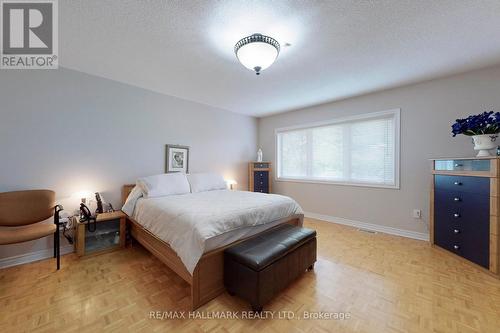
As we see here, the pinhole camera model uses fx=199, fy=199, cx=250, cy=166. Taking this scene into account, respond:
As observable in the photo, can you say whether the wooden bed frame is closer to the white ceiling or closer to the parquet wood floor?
the parquet wood floor

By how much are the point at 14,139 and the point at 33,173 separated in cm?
43

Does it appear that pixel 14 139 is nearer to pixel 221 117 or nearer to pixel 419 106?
pixel 221 117

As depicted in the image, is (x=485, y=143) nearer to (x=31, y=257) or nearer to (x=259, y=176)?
(x=259, y=176)

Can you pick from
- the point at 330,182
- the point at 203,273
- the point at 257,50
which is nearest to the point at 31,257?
the point at 203,273

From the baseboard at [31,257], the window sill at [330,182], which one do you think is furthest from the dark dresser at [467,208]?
the baseboard at [31,257]

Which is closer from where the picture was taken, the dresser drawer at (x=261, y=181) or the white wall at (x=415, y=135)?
the white wall at (x=415, y=135)

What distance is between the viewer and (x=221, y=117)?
4422mm

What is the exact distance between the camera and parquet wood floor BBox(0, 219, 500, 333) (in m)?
1.44

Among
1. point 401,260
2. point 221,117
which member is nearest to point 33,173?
point 221,117

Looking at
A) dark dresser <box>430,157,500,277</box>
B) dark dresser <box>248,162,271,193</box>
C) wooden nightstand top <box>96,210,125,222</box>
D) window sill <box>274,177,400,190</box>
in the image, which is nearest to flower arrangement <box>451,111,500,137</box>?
dark dresser <box>430,157,500,277</box>

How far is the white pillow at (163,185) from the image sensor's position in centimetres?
280

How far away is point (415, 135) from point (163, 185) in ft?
12.9

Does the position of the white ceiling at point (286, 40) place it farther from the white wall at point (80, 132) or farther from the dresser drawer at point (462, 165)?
the dresser drawer at point (462, 165)

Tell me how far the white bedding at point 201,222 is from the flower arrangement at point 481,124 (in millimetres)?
2276
